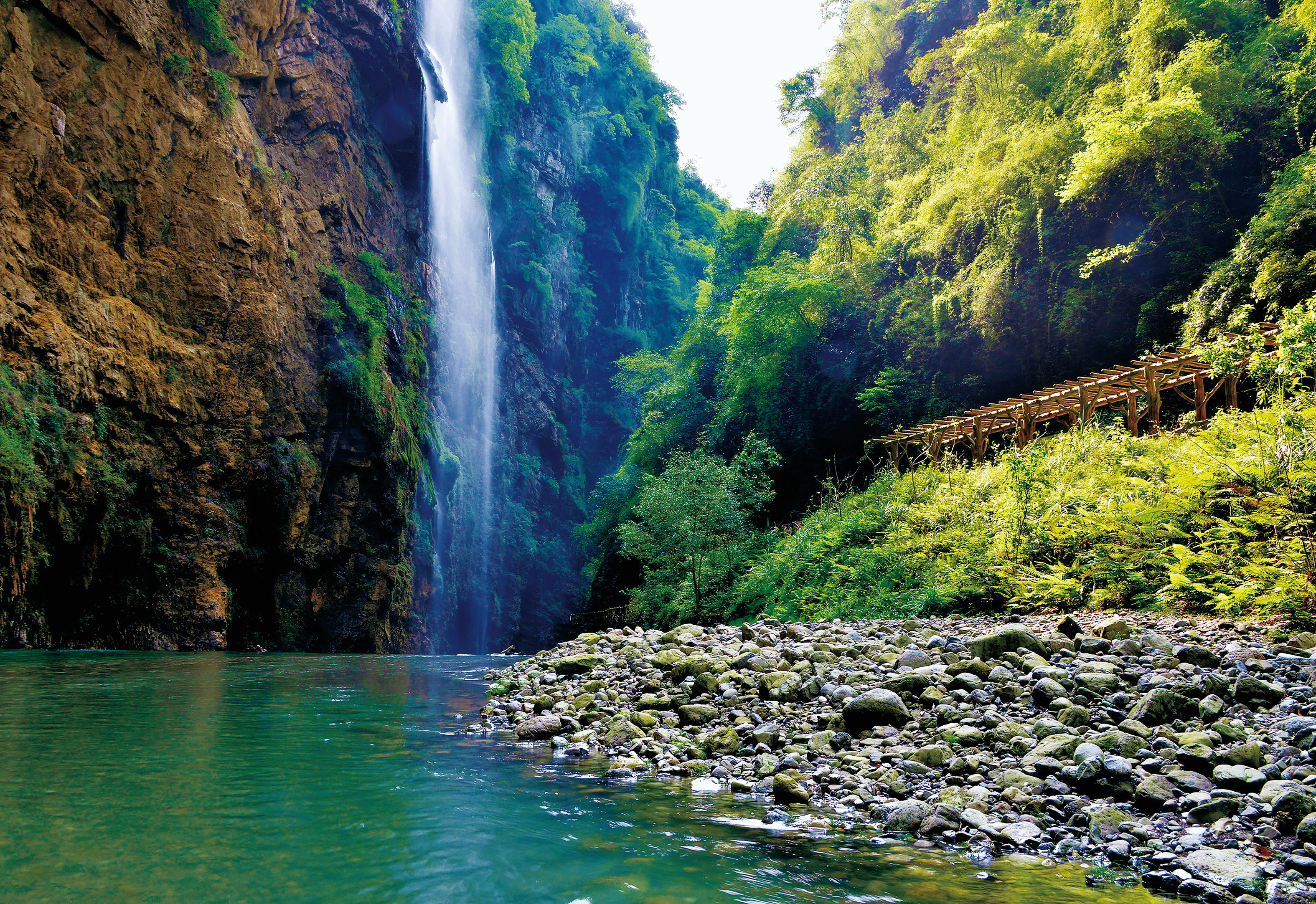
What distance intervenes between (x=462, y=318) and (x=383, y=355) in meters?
12.3

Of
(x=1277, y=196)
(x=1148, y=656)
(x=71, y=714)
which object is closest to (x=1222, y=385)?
(x=1277, y=196)

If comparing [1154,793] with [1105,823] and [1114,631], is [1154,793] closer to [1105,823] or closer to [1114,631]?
[1105,823]

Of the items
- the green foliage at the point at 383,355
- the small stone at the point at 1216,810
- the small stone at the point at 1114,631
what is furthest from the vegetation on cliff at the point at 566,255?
the small stone at the point at 1216,810

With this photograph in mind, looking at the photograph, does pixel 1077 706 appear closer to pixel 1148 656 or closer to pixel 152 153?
pixel 1148 656

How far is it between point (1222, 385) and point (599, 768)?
12.9 metres

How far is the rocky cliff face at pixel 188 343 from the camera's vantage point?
41.5 feet

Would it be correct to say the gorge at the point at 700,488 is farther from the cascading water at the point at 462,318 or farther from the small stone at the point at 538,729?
the cascading water at the point at 462,318

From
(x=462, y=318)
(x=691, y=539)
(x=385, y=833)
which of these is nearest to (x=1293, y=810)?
(x=385, y=833)

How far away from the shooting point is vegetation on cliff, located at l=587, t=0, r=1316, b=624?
8391 mm

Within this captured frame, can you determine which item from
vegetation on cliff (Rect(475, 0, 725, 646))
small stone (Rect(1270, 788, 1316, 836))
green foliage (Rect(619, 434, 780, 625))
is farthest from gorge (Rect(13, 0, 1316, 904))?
vegetation on cliff (Rect(475, 0, 725, 646))

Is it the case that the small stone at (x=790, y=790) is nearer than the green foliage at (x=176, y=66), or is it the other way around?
the small stone at (x=790, y=790)

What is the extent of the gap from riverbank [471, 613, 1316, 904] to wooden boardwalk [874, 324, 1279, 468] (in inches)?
233

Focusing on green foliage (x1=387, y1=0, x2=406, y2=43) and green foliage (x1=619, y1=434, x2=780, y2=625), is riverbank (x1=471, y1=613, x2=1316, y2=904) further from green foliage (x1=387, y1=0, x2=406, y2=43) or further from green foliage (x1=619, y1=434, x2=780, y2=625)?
green foliage (x1=387, y1=0, x2=406, y2=43)

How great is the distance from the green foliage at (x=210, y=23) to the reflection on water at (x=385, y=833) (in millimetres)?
17218
